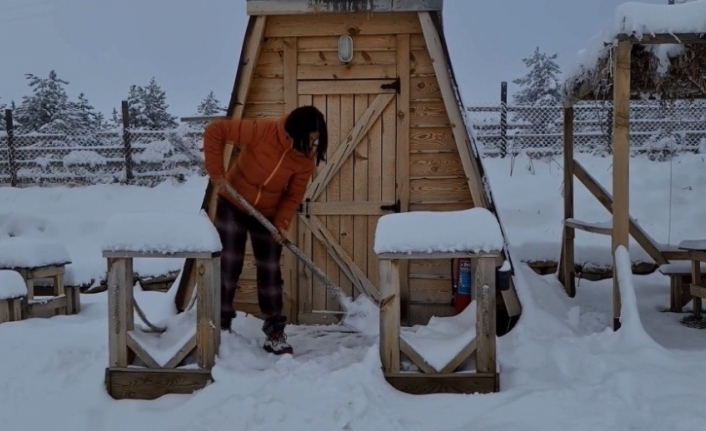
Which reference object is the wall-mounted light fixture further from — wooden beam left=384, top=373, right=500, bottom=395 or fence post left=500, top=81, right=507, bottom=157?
fence post left=500, top=81, right=507, bottom=157

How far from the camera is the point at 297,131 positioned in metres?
3.80

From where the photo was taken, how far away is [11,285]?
4.89 meters

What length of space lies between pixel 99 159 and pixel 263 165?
A: 994 centimetres

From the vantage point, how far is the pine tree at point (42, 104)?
17969 millimetres

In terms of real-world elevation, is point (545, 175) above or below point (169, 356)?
above

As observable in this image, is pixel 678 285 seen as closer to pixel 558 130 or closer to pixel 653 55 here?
pixel 653 55

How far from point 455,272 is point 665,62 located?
Result: 2.33 m

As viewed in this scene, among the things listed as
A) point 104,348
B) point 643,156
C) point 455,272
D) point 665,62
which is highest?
point 665,62

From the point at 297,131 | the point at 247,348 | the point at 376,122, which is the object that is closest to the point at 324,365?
the point at 247,348

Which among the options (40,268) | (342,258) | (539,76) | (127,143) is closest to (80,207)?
(127,143)

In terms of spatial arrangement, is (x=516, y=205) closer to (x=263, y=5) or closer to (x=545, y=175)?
(x=545, y=175)

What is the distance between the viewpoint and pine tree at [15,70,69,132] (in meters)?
18.0

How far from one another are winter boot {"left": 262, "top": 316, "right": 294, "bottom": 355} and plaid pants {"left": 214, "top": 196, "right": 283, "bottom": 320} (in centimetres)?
4

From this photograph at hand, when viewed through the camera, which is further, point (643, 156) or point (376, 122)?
point (643, 156)
